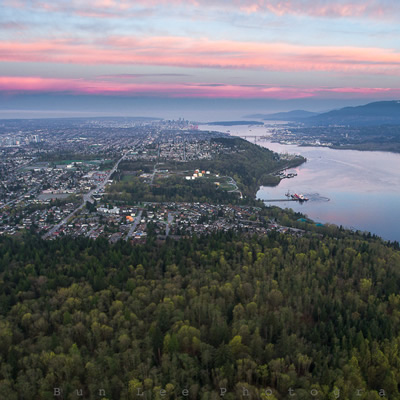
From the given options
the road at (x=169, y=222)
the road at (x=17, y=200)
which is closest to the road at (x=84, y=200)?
the road at (x=17, y=200)

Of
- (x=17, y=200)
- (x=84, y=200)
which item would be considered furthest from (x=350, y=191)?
(x=17, y=200)

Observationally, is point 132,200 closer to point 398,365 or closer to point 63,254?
point 63,254

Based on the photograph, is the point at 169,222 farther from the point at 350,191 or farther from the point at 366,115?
the point at 366,115

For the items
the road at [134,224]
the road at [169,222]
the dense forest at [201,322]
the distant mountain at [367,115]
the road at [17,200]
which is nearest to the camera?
the dense forest at [201,322]

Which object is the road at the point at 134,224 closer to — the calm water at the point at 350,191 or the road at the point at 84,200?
the road at the point at 84,200

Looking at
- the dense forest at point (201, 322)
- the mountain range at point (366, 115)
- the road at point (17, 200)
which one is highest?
the mountain range at point (366, 115)

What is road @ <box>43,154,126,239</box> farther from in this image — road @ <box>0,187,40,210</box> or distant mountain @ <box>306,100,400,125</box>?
distant mountain @ <box>306,100,400,125</box>

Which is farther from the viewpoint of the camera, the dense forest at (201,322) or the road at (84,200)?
the road at (84,200)

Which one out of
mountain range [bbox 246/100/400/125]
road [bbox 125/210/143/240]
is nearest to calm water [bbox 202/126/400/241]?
road [bbox 125/210/143/240]
